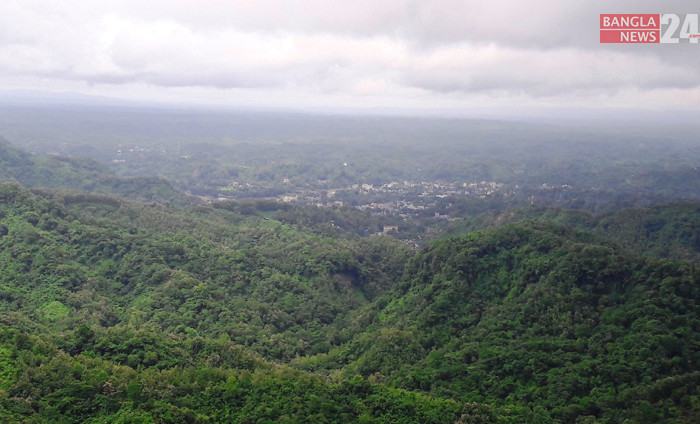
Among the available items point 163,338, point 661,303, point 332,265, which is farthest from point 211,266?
point 661,303

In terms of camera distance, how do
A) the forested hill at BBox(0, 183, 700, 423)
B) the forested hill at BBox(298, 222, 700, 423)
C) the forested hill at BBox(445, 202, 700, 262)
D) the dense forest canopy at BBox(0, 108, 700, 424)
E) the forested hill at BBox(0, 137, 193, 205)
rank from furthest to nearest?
the forested hill at BBox(0, 137, 193, 205)
the forested hill at BBox(445, 202, 700, 262)
the forested hill at BBox(298, 222, 700, 423)
the dense forest canopy at BBox(0, 108, 700, 424)
the forested hill at BBox(0, 183, 700, 423)

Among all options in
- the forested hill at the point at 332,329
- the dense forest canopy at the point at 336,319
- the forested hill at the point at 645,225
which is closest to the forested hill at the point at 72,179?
the dense forest canopy at the point at 336,319

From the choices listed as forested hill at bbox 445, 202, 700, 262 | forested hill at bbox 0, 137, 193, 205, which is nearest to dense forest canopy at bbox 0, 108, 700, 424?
forested hill at bbox 445, 202, 700, 262

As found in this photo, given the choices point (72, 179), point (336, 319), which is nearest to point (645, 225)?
point (336, 319)

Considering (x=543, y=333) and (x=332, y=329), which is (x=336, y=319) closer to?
(x=332, y=329)

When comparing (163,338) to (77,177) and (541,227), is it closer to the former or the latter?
(541,227)

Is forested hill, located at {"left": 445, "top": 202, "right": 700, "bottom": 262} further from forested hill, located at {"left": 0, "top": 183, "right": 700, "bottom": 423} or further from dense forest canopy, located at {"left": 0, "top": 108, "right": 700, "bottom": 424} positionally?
forested hill, located at {"left": 0, "top": 183, "right": 700, "bottom": 423}
